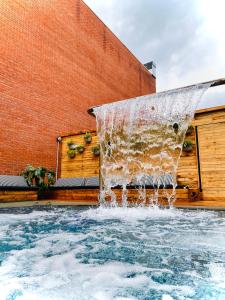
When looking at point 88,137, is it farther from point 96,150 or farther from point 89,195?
point 89,195

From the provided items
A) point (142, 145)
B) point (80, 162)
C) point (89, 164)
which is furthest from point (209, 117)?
point (80, 162)

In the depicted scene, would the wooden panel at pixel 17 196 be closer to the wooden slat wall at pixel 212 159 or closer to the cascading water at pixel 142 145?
the cascading water at pixel 142 145

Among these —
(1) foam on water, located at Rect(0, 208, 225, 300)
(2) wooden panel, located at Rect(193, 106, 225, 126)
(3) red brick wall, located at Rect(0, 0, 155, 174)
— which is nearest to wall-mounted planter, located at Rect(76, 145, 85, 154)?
(3) red brick wall, located at Rect(0, 0, 155, 174)

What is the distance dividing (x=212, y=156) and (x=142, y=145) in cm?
167

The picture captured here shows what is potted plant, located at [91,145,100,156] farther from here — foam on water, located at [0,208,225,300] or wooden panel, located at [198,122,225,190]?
foam on water, located at [0,208,225,300]

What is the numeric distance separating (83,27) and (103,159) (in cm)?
792

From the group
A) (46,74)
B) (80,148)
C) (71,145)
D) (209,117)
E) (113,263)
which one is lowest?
(113,263)

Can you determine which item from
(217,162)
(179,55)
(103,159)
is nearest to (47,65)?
(103,159)

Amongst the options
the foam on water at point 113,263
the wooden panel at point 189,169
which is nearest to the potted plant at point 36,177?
the wooden panel at point 189,169

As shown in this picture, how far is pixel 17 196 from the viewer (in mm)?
6504

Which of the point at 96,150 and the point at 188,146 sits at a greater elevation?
the point at 96,150

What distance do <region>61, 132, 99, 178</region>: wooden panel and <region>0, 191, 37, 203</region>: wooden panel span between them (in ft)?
4.42

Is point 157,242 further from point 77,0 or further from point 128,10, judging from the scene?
point 128,10

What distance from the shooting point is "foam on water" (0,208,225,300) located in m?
1.13
